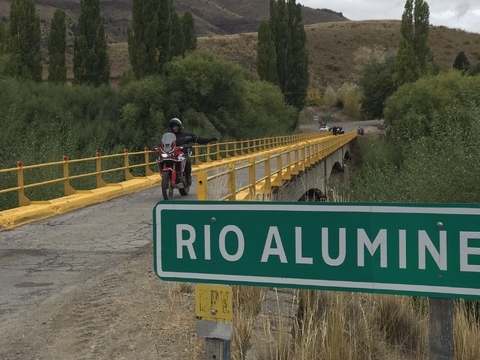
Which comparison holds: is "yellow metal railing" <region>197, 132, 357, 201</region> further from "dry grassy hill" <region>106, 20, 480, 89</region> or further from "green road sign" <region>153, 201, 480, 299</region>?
"dry grassy hill" <region>106, 20, 480, 89</region>

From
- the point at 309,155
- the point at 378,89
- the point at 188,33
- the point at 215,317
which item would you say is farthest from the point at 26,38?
the point at 378,89

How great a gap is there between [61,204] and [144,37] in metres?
27.0

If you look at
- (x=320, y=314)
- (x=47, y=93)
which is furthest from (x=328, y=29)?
(x=320, y=314)

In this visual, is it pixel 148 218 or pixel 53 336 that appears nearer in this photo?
pixel 53 336

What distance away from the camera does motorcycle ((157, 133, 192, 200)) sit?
12086 mm

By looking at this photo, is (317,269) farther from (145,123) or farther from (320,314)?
(145,123)

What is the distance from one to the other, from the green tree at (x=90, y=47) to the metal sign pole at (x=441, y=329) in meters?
40.6

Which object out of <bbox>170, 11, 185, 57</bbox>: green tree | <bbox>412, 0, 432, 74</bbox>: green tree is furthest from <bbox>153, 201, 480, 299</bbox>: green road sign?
<bbox>412, 0, 432, 74</bbox>: green tree

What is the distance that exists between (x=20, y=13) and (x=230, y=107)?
17111 mm

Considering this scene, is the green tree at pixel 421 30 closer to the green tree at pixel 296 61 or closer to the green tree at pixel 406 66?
the green tree at pixel 406 66

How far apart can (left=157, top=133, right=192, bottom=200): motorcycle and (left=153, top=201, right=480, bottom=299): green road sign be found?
31.2 feet

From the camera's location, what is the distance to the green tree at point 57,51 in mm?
46219

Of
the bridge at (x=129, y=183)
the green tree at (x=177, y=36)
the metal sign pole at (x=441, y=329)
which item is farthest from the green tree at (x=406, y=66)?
the metal sign pole at (x=441, y=329)

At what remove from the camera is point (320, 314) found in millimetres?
4875
